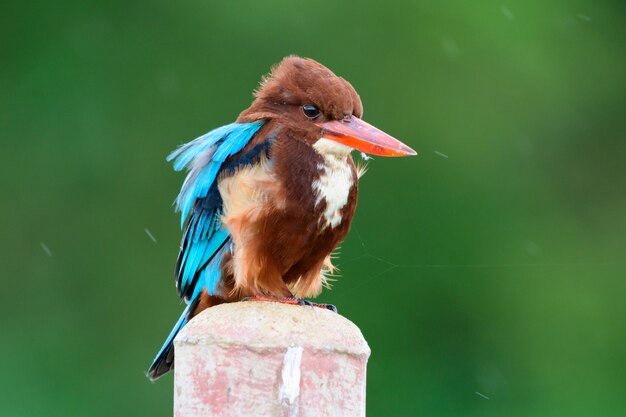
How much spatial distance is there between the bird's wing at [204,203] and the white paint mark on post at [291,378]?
0.70 meters

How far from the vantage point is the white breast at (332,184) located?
83.4 inches

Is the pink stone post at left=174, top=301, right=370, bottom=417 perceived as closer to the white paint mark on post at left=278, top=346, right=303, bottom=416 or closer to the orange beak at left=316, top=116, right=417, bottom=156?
the white paint mark on post at left=278, top=346, right=303, bottom=416

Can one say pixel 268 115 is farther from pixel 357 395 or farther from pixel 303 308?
pixel 357 395

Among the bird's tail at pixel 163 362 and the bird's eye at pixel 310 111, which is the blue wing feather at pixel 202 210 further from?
the bird's eye at pixel 310 111

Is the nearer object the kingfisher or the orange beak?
the orange beak

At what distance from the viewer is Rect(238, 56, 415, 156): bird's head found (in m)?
2.09

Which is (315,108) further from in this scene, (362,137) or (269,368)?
(269,368)

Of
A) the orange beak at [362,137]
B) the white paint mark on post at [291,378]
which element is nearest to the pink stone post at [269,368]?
the white paint mark on post at [291,378]

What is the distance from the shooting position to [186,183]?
7.19ft

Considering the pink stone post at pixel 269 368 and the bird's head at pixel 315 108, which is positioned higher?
the bird's head at pixel 315 108

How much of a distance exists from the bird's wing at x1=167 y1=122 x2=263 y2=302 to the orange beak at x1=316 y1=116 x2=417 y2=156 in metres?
0.18

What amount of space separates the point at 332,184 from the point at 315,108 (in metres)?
0.16

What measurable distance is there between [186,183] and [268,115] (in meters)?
0.22

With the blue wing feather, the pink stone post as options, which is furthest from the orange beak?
the pink stone post
